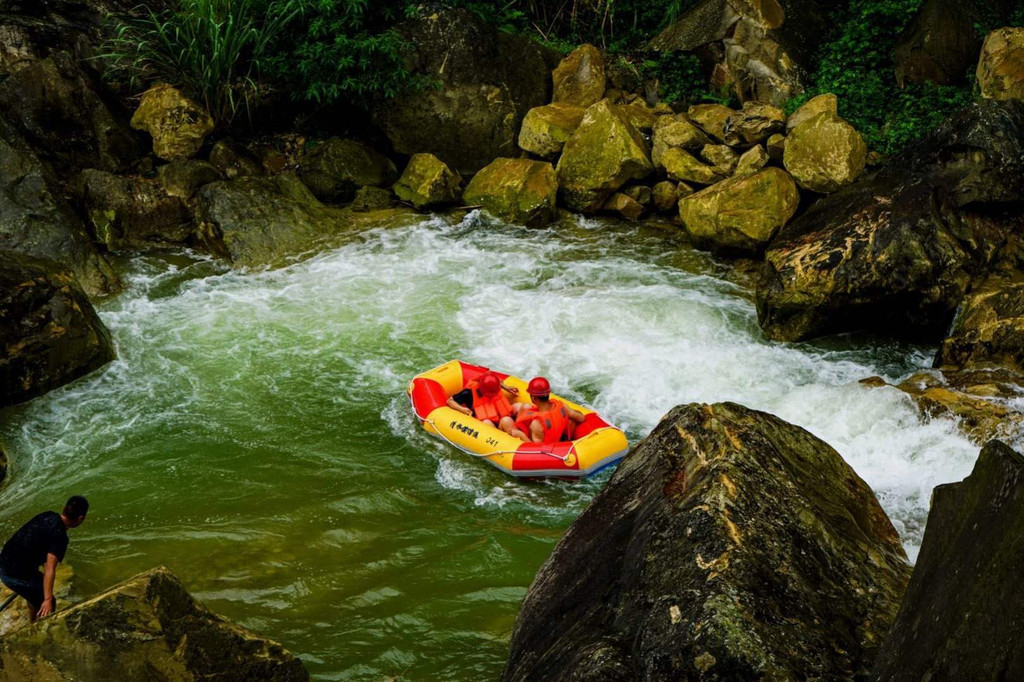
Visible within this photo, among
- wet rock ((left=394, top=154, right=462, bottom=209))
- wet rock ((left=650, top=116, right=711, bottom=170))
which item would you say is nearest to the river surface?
wet rock ((left=394, top=154, right=462, bottom=209))

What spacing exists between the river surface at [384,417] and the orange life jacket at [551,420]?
0.44 meters

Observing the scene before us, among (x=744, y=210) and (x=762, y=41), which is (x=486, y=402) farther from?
(x=762, y=41)

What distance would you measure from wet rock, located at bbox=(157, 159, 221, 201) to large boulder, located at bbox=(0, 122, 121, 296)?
4.38 feet

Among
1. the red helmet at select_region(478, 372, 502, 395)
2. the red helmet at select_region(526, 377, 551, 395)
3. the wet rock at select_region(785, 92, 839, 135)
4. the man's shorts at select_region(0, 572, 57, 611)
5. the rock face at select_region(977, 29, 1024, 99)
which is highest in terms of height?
the rock face at select_region(977, 29, 1024, 99)

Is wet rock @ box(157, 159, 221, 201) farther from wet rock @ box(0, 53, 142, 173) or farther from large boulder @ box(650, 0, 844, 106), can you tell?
large boulder @ box(650, 0, 844, 106)

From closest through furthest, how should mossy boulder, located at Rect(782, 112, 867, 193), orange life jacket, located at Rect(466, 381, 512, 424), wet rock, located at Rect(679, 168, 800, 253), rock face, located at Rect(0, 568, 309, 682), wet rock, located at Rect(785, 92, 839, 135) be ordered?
rock face, located at Rect(0, 568, 309, 682) < orange life jacket, located at Rect(466, 381, 512, 424) < wet rock, located at Rect(679, 168, 800, 253) < mossy boulder, located at Rect(782, 112, 867, 193) < wet rock, located at Rect(785, 92, 839, 135)

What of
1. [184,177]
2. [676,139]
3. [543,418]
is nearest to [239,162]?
[184,177]

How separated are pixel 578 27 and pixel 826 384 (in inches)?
331

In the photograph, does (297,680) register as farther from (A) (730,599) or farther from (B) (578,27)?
(B) (578,27)

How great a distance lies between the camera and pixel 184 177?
36.6ft

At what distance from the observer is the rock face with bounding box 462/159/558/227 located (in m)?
11.2

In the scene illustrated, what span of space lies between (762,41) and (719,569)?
1019 centimetres

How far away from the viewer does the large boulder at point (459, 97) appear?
12148 mm

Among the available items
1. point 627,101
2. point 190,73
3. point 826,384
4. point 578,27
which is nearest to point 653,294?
point 826,384
